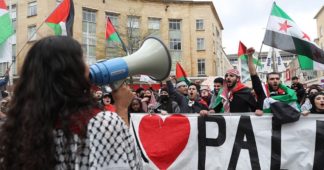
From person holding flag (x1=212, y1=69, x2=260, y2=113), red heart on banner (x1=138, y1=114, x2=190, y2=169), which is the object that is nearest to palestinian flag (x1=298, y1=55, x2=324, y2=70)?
person holding flag (x1=212, y1=69, x2=260, y2=113)

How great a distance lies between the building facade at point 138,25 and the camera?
3309 cm

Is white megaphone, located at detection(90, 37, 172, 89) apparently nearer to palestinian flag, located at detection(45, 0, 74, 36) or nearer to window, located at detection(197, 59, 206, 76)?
palestinian flag, located at detection(45, 0, 74, 36)

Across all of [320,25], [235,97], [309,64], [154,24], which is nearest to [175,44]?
[154,24]

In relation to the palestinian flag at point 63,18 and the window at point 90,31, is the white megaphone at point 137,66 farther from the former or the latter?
the window at point 90,31

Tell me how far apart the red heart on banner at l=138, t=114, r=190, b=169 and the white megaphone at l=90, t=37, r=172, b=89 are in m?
2.22

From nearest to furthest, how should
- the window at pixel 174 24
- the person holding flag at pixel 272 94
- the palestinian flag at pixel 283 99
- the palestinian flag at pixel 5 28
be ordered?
the person holding flag at pixel 272 94 < the palestinian flag at pixel 283 99 < the palestinian flag at pixel 5 28 < the window at pixel 174 24

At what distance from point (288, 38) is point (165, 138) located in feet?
8.46

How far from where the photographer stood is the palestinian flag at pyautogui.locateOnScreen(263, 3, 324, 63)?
19.3 ft

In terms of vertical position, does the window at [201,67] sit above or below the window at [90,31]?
below

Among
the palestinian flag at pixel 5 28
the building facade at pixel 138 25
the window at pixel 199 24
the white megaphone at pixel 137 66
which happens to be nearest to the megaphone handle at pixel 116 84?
the white megaphone at pixel 137 66

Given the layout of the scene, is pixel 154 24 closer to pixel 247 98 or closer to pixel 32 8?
pixel 32 8

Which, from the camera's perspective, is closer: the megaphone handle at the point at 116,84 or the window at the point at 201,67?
the megaphone handle at the point at 116,84

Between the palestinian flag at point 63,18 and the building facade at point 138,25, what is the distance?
952 inches

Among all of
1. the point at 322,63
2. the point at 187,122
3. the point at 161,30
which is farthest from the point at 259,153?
the point at 161,30
